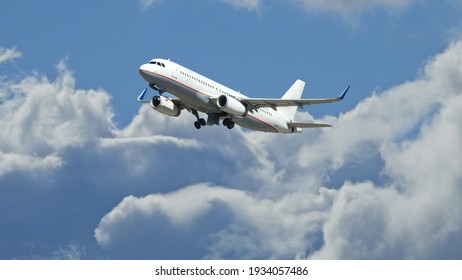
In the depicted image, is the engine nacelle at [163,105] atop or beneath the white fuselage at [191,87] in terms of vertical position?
atop

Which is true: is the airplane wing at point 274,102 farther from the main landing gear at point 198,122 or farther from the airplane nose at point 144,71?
the airplane nose at point 144,71

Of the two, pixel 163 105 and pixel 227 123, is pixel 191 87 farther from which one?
pixel 227 123

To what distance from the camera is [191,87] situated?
11025 cm

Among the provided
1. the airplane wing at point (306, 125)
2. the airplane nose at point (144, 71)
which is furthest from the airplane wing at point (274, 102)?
the airplane nose at point (144, 71)

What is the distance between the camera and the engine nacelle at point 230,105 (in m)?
113

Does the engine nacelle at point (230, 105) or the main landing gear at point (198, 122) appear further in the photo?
the main landing gear at point (198, 122)

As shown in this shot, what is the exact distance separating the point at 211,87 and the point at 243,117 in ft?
22.4

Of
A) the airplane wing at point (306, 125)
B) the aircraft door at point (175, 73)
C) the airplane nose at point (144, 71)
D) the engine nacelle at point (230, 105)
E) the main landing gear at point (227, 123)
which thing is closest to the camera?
the airplane nose at point (144, 71)

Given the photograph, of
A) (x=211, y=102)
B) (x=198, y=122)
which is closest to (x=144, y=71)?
(x=211, y=102)

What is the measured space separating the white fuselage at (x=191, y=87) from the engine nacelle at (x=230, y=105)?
0.77m

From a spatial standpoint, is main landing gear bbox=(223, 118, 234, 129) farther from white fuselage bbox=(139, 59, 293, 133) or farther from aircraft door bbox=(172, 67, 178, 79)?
aircraft door bbox=(172, 67, 178, 79)
